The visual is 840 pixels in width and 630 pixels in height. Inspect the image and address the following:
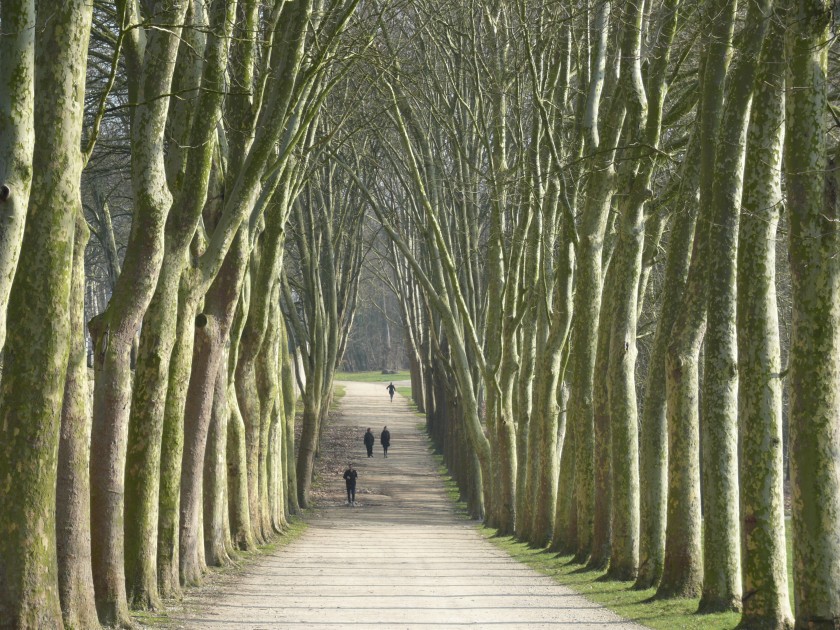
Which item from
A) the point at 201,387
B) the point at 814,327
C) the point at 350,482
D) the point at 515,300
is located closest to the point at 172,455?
the point at 201,387

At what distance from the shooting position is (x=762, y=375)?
9773 mm

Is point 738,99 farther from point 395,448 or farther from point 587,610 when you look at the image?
point 395,448

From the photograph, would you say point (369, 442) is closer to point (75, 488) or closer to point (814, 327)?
point (75, 488)

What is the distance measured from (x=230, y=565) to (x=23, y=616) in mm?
9321

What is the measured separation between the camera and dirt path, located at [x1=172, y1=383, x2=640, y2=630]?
37.4 ft

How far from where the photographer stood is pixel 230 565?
16.9 meters

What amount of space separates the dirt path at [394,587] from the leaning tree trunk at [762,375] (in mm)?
1765

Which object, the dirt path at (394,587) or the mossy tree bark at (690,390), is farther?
the mossy tree bark at (690,390)

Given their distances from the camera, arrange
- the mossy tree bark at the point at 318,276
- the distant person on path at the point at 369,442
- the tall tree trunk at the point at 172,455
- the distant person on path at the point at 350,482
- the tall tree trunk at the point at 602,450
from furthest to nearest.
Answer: the distant person on path at the point at 369,442 < the distant person on path at the point at 350,482 < the mossy tree bark at the point at 318,276 < the tall tree trunk at the point at 602,450 < the tall tree trunk at the point at 172,455

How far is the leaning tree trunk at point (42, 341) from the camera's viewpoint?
7.71 metres

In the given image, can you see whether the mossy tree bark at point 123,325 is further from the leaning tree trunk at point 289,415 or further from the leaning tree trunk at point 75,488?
the leaning tree trunk at point 289,415

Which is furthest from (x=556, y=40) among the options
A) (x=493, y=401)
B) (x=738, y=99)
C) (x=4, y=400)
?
(x=4, y=400)

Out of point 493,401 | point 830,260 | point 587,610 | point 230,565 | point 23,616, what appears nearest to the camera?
point 23,616

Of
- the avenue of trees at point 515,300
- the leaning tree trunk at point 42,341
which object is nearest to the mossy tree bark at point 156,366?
the avenue of trees at point 515,300
